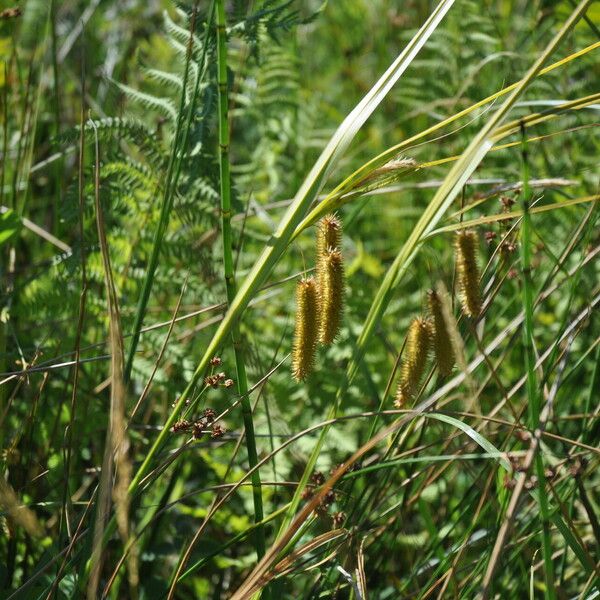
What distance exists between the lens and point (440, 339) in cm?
129

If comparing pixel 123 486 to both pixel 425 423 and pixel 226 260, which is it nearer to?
pixel 226 260

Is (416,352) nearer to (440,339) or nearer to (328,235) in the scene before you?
(440,339)

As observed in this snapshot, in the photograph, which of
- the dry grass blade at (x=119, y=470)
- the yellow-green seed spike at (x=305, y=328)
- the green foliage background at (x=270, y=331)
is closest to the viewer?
the dry grass blade at (x=119, y=470)

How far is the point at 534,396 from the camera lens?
42.8 inches

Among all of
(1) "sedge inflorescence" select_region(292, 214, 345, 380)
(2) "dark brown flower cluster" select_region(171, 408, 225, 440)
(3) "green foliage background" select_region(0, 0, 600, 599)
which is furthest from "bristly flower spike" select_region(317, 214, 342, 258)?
(2) "dark brown flower cluster" select_region(171, 408, 225, 440)

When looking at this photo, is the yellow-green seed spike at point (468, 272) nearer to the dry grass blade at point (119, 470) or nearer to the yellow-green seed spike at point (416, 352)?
the yellow-green seed spike at point (416, 352)

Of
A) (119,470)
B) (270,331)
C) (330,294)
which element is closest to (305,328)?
(330,294)

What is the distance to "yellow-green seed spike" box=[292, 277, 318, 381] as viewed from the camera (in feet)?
3.96

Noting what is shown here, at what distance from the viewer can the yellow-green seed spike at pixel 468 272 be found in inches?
50.2

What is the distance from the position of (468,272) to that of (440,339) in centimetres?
11

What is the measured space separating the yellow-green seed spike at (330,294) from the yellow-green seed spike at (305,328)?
0.02 m

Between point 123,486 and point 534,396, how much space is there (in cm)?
51

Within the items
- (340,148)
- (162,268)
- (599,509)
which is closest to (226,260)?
(340,148)

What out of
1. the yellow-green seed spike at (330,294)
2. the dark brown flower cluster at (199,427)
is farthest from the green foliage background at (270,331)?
the yellow-green seed spike at (330,294)
